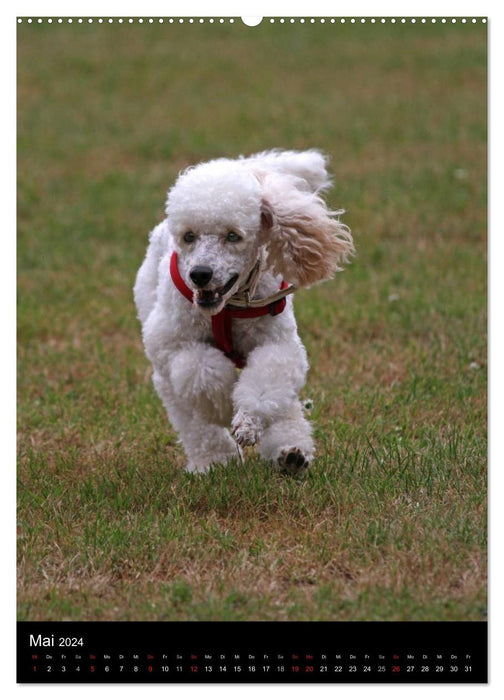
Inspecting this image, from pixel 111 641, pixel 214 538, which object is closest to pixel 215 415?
pixel 214 538

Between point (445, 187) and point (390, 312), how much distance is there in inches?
114

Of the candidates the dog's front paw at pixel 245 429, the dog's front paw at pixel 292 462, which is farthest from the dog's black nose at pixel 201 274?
the dog's front paw at pixel 292 462

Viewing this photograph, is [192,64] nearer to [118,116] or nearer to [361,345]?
[118,116]

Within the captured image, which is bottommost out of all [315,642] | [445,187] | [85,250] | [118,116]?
[315,642]

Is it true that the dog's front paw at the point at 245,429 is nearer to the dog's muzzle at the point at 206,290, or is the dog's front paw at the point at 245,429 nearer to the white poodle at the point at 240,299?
the white poodle at the point at 240,299

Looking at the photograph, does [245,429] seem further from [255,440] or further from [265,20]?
[265,20]

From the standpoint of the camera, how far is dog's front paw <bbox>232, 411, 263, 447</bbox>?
4434mm

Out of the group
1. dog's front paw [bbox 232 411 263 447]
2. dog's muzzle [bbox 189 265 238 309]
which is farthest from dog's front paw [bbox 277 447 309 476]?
dog's muzzle [bbox 189 265 238 309]

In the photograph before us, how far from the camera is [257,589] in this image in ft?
13.8

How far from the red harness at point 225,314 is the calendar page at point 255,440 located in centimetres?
1

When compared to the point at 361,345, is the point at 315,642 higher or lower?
lower

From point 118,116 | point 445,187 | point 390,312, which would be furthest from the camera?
point 118,116

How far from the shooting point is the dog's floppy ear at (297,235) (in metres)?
4.64

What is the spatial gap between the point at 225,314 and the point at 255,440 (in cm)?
59
